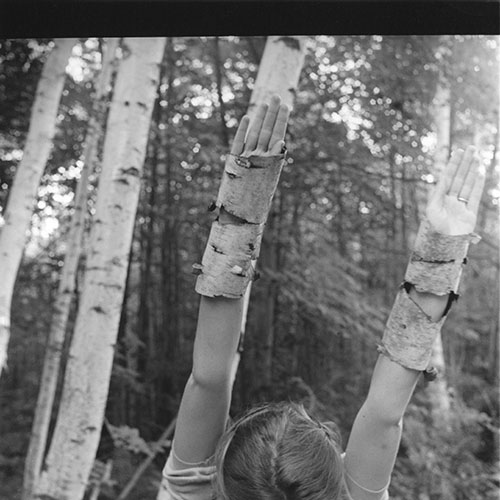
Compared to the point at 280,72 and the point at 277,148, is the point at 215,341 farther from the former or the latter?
the point at 280,72

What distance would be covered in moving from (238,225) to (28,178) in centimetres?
212

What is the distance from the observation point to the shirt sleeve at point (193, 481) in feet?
2.41

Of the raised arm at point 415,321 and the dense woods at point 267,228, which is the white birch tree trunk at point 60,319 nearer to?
the dense woods at point 267,228

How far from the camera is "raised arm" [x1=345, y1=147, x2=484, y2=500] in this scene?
73 centimetres

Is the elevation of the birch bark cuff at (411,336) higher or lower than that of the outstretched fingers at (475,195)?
lower

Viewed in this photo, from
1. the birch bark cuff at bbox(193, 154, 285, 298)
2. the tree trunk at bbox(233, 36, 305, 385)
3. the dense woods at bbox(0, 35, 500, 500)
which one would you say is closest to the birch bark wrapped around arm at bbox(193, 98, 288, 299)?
the birch bark cuff at bbox(193, 154, 285, 298)

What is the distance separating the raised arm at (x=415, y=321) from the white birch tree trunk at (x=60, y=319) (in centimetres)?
221

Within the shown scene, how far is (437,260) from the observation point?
75cm

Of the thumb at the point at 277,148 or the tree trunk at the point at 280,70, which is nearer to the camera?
the thumb at the point at 277,148

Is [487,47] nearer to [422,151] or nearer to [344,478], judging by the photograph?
[422,151]

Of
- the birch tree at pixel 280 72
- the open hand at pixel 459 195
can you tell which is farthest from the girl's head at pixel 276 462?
the birch tree at pixel 280 72

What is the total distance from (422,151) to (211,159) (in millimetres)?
1294

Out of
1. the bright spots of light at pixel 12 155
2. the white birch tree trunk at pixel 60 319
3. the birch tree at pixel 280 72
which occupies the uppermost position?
the bright spots of light at pixel 12 155

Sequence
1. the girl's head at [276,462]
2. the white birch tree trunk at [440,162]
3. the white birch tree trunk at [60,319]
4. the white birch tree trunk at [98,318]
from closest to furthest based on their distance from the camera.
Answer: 1. the girl's head at [276,462]
2. the white birch tree trunk at [98,318]
3. the white birch tree trunk at [60,319]
4. the white birch tree trunk at [440,162]
